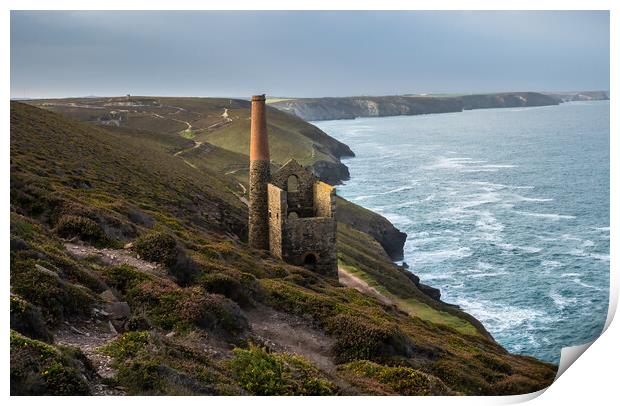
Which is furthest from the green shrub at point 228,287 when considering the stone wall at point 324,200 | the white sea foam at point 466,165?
the white sea foam at point 466,165

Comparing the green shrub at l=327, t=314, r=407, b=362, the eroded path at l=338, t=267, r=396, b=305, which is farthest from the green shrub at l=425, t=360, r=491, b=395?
the eroded path at l=338, t=267, r=396, b=305

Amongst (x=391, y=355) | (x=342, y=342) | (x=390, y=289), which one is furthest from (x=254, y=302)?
(x=390, y=289)

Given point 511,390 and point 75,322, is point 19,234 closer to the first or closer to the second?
point 75,322

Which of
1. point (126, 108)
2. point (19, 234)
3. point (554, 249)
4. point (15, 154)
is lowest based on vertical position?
point (554, 249)

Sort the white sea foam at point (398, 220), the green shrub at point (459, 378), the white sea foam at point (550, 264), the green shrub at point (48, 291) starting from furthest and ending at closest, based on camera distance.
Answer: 1. the white sea foam at point (398, 220)
2. the white sea foam at point (550, 264)
3. the green shrub at point (459, 378)
4. the green shrub at point (48, 291)

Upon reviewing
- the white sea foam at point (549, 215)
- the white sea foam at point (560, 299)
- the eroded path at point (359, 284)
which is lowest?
the white sea foam at point (560, 299)

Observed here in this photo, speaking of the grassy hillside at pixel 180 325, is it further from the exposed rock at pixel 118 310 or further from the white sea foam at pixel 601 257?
the white sea foam at pixel 601 257
